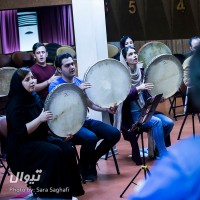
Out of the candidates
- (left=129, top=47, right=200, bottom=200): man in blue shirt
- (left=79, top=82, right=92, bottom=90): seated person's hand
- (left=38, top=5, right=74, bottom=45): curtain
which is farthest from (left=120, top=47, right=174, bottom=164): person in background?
(left=38, top=5, right=74, bottom=45): curtain

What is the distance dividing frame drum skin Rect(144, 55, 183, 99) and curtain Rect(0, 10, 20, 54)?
6643 mm

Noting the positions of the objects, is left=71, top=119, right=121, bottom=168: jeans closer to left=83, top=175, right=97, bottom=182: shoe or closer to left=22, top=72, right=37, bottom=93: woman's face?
left=83, top=175, right=97, bottom=182: shoe

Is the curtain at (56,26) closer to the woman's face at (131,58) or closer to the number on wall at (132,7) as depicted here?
the number on wall at (132,7)

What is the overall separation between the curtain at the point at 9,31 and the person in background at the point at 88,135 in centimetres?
664

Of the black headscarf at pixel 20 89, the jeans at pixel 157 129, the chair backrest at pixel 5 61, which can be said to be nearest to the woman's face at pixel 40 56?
the jeans at pixel 157 129

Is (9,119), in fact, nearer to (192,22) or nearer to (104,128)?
(104,128)

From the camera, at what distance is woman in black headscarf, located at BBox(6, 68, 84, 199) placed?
3604 mm

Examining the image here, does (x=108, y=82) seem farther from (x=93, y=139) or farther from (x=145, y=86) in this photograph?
(x=93, y=139)

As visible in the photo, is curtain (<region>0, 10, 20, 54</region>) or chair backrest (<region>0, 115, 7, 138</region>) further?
curtain (<region>0, 10, 20, 54</region>)

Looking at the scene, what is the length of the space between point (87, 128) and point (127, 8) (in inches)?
268

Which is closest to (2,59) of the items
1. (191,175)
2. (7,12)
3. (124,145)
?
(7,12)

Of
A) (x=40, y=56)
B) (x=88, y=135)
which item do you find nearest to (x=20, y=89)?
(x=88, y=135)

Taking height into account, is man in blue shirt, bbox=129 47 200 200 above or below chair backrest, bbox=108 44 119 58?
below

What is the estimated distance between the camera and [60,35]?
11.2 meters
